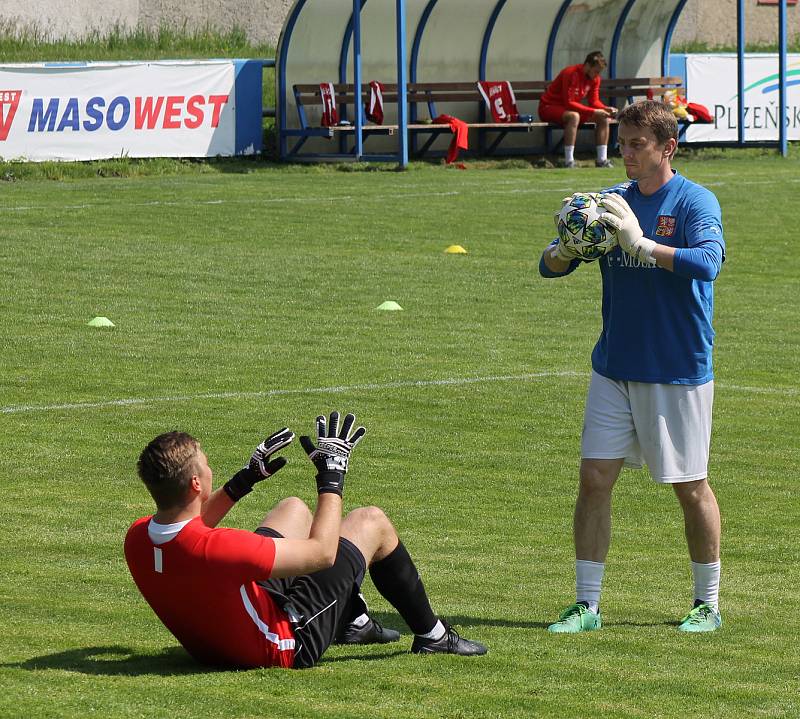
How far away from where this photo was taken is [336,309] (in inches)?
615

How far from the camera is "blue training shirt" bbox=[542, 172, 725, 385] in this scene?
21.2 ft

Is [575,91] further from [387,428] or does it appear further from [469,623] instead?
[469,623]

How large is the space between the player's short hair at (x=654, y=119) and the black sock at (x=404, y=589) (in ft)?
6.19

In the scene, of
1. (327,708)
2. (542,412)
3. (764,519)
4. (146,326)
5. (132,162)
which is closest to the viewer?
(327,708)

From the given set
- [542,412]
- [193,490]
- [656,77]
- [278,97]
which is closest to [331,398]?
[542,412]

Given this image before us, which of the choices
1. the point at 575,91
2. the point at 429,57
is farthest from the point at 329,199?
the point at 429,57

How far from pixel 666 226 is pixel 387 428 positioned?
469 centimetres

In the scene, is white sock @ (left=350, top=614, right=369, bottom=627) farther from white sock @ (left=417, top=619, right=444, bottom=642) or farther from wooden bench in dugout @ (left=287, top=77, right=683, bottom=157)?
wooden bench in dugout @ (left=287, top=77, right=683, bottom=157)

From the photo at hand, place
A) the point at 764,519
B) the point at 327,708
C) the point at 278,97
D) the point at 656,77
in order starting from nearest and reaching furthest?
the point at 327,708 < the point at 764,519 < the point at 278,97 < the point at 656,77

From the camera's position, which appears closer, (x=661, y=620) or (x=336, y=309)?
(x=661, y=620)

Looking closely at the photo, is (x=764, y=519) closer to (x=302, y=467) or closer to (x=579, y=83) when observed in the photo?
(x=302, y=467)

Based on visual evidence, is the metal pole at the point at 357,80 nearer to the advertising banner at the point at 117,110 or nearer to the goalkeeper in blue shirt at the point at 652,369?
the advertising banner at the point at 117,110

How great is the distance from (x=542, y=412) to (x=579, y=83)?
18.1 meters

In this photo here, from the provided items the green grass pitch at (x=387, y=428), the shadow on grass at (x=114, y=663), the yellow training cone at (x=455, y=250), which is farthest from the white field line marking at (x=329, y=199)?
the shadow on grass at (x=114, y=663)
